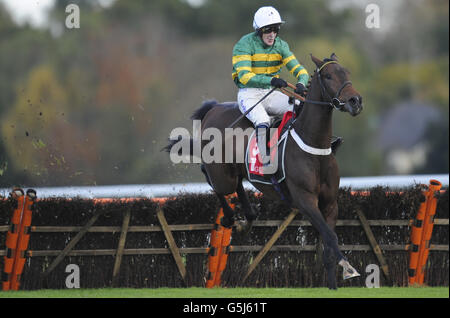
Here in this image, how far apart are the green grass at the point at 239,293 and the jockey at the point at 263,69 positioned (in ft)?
5.98

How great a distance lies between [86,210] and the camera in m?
9.66

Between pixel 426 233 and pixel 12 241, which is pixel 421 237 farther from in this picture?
pixel 12 241

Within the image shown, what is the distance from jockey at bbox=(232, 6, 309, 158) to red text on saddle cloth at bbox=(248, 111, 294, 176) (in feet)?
0.27

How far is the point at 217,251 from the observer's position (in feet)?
31.7

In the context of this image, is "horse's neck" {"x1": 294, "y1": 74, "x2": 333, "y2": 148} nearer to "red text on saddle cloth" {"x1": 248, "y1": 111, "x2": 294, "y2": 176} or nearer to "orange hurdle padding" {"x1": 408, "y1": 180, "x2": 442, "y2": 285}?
"red text on saddle cloth" {"x1": 248, "y1": 111, "x2": 294, "y2": 176}

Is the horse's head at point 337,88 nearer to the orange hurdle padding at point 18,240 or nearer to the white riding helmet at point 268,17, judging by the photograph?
the white riding helmet at point 268,17

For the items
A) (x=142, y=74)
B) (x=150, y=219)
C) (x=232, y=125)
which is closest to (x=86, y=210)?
(x=150, y=219)

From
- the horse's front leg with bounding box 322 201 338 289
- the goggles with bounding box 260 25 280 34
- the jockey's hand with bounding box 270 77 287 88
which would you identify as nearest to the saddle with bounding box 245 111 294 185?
the jockey's hand with bounding box 270 77 287 88

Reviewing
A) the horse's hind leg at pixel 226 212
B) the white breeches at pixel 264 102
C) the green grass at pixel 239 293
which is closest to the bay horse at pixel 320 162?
the white breeches at pixel 264 102

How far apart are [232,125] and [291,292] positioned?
6.93ft

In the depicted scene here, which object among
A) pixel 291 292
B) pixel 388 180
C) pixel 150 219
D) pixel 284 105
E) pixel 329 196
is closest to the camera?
pixel 329 196

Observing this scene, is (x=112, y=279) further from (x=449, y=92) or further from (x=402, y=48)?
(x=402, y=48)

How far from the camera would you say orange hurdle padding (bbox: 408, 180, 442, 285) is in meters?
9.90

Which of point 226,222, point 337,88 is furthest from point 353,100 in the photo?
point 226,222
